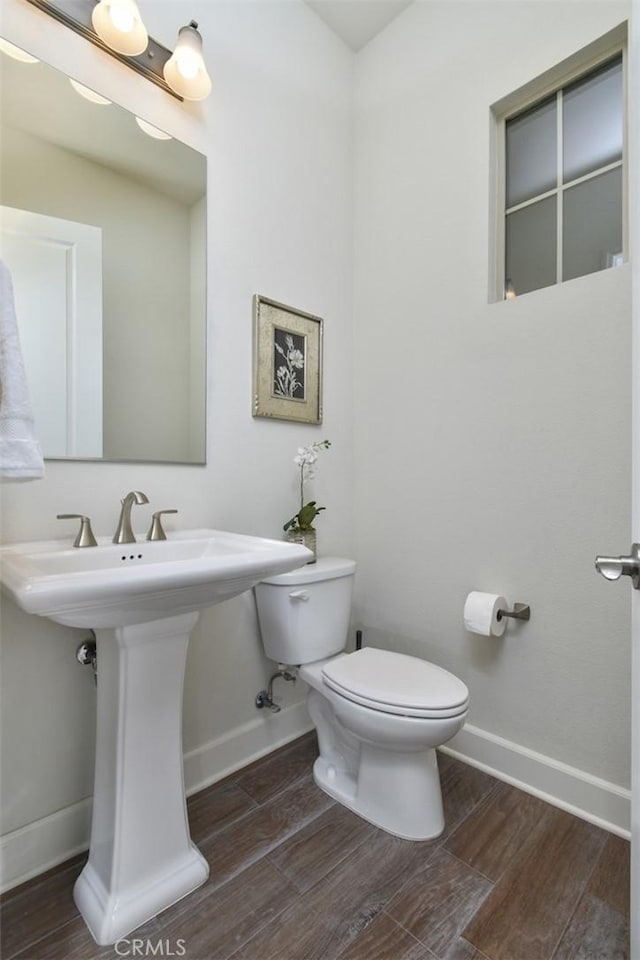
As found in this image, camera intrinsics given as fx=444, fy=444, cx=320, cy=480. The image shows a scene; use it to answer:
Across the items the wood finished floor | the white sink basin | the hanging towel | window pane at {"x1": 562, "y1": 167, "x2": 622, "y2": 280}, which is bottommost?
the wood finished floor

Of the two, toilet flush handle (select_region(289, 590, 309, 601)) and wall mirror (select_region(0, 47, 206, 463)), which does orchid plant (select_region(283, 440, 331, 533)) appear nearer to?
toilet flush handle (select_region(289, 590, 309, 601))

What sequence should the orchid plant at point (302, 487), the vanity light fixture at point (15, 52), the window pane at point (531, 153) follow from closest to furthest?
the vanity light fixture at point (15, 52)
the window pane at point (531, 153)
the orchid plant at point (302, 487)

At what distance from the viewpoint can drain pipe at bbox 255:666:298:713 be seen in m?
1.59

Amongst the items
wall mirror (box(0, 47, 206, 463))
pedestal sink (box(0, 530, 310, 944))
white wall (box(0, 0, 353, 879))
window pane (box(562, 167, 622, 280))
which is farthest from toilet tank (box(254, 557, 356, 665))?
window pane (box(562, 167, 622, 280))

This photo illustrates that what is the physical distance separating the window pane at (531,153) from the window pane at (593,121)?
1.7 inches

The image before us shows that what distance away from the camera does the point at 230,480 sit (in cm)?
153

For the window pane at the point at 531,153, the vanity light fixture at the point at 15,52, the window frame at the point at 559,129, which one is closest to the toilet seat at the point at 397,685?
the window frame at the point at 559,129

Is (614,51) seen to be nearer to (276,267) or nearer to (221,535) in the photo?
(276,267)

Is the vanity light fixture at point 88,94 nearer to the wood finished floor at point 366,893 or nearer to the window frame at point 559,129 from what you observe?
the window frame at point 559,129

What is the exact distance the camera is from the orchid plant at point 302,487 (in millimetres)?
1652

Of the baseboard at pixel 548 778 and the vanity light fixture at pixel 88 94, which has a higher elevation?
the vanity light fixture at pixel 88 94
